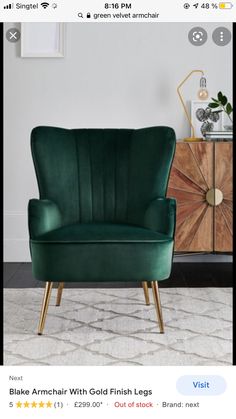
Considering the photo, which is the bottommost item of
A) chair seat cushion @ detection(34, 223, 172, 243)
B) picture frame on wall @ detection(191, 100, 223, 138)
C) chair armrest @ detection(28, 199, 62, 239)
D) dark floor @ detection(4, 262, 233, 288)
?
dark floor @ detection(4, 262, 233, 288)

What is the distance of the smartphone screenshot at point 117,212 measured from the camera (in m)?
1.00

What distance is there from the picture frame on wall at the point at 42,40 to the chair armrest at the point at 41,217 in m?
1.61

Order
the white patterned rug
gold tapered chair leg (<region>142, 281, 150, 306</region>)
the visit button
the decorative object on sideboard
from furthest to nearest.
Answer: the decorative object on sideboard
gold tapered chair leg (<region>142, 281, 150, 306</region>)
the white patterned rug
the visit button

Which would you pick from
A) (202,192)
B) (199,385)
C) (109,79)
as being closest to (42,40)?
(109,79)

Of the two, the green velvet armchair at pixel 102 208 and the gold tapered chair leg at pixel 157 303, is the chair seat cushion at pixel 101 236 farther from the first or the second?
the gold tapered chair leg at pixel 157 303

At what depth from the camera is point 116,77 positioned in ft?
12.2

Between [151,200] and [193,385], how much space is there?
1.55 m

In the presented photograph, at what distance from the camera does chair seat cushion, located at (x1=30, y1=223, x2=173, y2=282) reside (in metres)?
2.15

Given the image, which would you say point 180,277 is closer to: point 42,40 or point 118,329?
point 118,329

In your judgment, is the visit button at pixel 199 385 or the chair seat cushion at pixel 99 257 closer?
the visit button at pixel 199 385

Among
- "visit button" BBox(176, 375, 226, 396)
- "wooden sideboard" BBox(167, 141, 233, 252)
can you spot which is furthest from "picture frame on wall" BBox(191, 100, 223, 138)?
"visit button" BBox(176, 375, 226, 396)

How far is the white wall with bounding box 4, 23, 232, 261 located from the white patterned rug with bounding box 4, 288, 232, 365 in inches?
50.4

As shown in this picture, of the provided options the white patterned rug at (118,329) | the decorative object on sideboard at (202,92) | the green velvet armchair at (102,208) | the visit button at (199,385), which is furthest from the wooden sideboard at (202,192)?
the visit button at (199,385)
